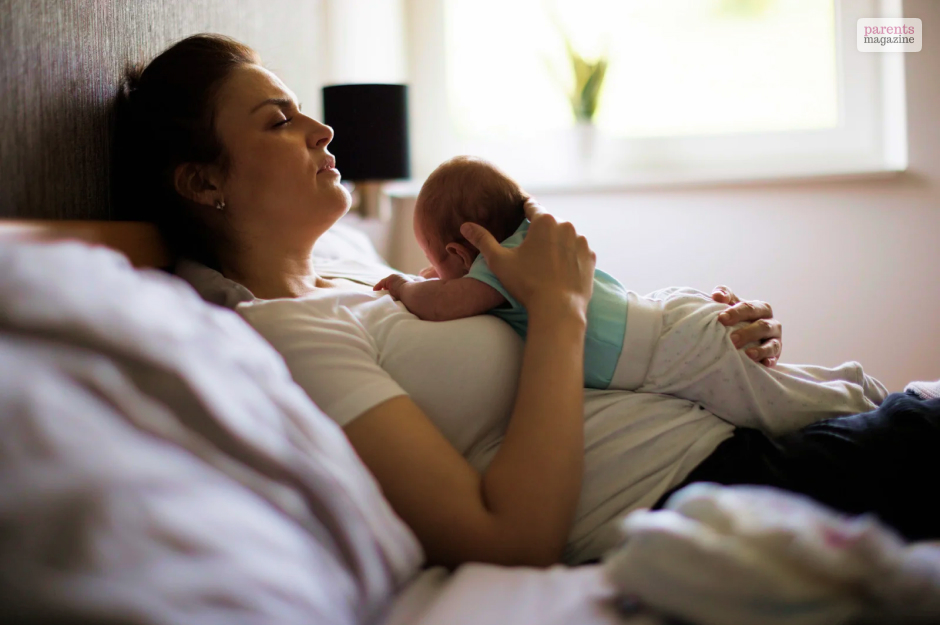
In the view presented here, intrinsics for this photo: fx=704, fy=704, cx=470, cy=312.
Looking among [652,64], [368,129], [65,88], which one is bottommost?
[65,88]

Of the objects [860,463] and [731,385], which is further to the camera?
[731,385]

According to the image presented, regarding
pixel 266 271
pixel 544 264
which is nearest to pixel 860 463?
pixel 544 264

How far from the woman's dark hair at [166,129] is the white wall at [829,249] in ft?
6.47

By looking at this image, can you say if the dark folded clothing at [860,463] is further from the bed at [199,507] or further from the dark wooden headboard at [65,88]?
the dark wooden headboard at [65,88]

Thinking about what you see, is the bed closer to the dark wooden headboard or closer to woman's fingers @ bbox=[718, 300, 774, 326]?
the dark wooden headboard

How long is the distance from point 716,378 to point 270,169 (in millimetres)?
827

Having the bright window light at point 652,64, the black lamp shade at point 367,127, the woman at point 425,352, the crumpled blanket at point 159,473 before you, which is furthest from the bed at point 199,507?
the bright window light at point 652,64

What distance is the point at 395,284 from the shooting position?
1.28 metres

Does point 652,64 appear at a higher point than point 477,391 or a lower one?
higher

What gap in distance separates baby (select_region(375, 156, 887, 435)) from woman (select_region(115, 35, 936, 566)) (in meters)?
0.04

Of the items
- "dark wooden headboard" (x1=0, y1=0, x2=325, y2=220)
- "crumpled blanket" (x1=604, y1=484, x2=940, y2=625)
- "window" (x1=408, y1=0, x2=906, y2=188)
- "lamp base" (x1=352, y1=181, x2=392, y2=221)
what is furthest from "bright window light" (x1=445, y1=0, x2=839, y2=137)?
"crumpled blanket" (x1=604, y1=484, x2=940, y2=625)

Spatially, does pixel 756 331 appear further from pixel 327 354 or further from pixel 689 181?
pixel 689 181

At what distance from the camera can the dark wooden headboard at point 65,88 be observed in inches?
35.3

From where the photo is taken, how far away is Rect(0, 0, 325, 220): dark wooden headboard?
897mm
